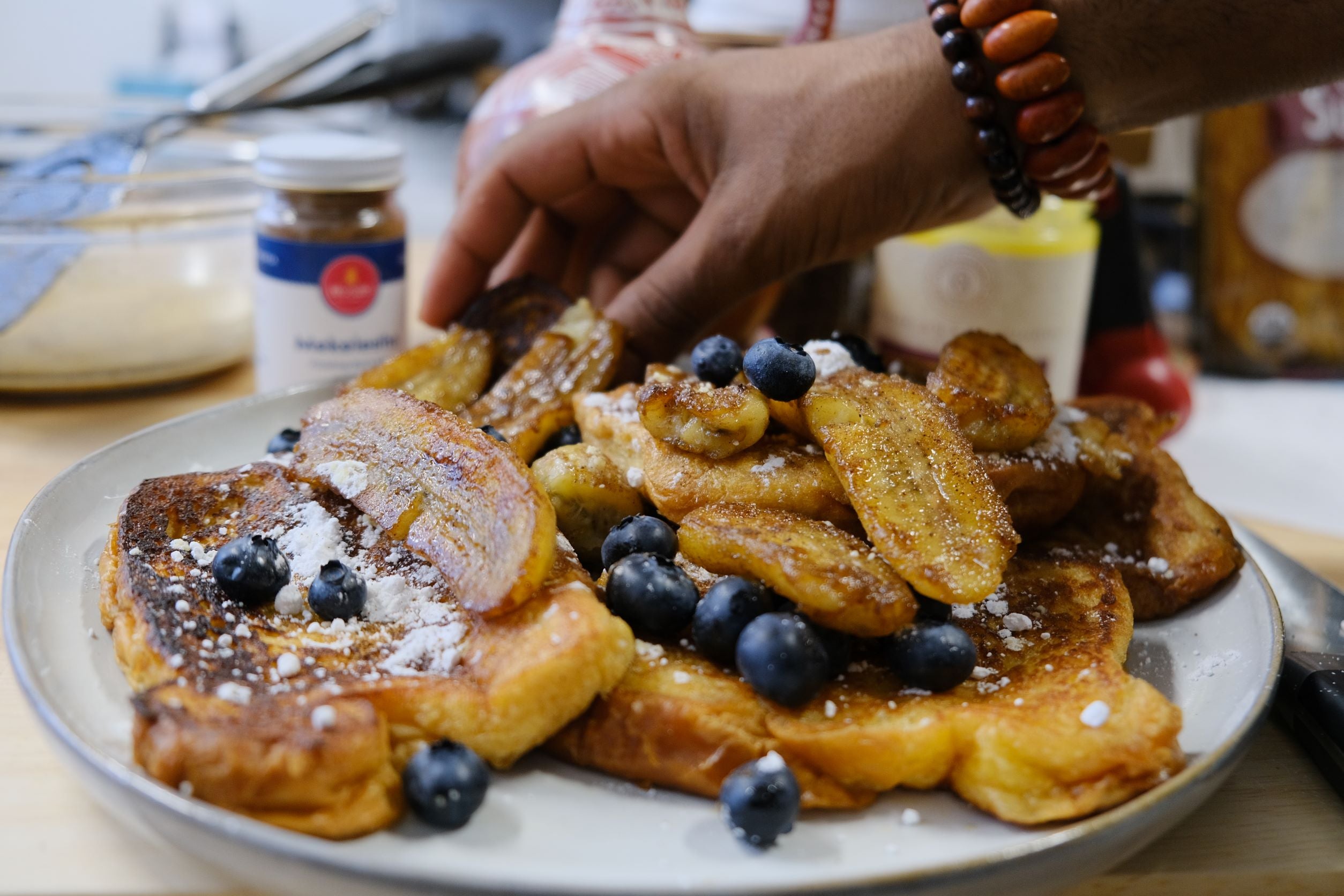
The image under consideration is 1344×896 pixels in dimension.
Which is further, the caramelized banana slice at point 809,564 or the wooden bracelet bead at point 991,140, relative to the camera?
the wooden bracelet bead at point 991,140

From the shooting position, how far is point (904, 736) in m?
0.86

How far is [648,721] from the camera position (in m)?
0.88

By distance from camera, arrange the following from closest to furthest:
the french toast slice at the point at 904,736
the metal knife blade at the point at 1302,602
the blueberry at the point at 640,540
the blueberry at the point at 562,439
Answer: the french toast slice at the point at 904,736 → the blueberry at the point at 640,540 → the metal knife blade at the point at 1302,602 → the blueberry at the point at 562,439

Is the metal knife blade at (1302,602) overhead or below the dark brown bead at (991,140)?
below

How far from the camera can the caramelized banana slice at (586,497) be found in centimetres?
114

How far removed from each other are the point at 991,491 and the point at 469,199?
3.70 feet

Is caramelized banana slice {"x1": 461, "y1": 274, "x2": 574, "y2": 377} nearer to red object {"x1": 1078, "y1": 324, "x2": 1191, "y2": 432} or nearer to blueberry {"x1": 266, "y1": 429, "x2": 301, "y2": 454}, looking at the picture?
blueberry {"x1": 266, "y1": 429, "x2": 301, "y2": 454}

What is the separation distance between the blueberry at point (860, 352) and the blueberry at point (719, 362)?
186 mm

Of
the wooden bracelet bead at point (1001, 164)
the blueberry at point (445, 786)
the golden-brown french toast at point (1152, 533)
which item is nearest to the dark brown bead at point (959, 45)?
the wooden bracelet bead at point (1001, 164)

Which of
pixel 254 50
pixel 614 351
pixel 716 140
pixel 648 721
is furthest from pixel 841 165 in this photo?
pixel 254 50

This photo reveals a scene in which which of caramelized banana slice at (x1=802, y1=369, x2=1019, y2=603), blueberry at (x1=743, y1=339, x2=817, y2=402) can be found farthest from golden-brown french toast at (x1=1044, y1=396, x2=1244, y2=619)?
blueberry at (x1=743, y1=339, x2=817, y2=402)

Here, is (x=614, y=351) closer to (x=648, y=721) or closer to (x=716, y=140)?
(x=716, y=140)

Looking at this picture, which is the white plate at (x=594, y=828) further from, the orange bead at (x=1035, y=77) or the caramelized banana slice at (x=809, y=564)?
the orange bead at (x=1035, y=77)

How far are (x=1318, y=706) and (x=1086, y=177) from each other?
80 cm
